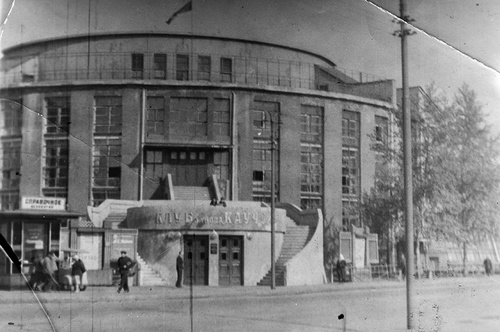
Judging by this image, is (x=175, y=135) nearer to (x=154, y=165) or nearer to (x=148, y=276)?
(x=154, y=165)

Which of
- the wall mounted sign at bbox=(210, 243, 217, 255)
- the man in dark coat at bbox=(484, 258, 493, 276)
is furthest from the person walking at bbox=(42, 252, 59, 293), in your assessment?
the man in dark coat at bbox=(484, 258, 493, 276)

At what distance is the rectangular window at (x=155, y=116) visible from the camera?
6.62 ft

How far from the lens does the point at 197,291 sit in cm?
206

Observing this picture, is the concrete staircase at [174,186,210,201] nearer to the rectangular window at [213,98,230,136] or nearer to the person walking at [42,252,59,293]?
the rectangular window at [213,98,230,136]

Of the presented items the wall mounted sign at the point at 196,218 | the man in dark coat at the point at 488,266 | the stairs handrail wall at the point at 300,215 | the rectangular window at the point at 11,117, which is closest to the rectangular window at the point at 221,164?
the wall mounted sign at the point at 196,218

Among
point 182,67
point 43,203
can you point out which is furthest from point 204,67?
point 43,203

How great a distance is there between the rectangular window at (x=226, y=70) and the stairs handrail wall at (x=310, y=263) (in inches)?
19.4

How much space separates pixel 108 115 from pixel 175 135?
215 millimetres

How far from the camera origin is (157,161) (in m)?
2.03

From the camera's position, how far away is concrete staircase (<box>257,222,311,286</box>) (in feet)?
6.76

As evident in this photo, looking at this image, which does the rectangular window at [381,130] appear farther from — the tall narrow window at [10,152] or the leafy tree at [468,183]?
the tall narrow window at [10,152]

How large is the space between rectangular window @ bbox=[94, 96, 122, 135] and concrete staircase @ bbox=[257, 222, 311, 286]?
0.62 metres

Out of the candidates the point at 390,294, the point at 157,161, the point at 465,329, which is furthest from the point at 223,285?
the point at 465,329

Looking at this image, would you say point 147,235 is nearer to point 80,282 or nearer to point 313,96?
point 80,282
